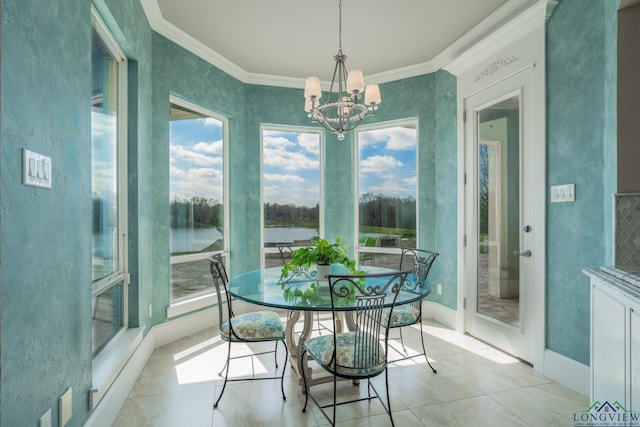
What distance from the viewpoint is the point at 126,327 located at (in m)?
2.78

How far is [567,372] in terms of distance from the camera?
254 cm

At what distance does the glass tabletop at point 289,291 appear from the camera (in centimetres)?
209

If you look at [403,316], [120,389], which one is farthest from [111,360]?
[403,316]

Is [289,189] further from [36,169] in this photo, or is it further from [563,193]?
[36,169]

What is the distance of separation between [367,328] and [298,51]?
304cm

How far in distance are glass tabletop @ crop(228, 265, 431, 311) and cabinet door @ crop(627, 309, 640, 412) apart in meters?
1.02

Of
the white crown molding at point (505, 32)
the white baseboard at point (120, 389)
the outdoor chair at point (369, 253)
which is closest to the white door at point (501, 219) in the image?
the white crown molding at point (505, 32)

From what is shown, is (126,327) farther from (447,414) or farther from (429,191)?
(429,191)

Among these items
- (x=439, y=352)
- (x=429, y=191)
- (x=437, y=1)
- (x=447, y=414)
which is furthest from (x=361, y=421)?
(x=437, y=1)

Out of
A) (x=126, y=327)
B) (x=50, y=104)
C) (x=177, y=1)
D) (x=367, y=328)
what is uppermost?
(x=177, y=1)

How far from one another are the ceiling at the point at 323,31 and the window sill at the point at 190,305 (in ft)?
8.38

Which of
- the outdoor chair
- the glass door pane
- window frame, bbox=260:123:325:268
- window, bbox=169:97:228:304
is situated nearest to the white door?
the glass door pane

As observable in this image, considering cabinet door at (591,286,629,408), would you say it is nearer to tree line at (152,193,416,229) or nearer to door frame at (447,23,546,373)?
door frame at (447,23,546,373)

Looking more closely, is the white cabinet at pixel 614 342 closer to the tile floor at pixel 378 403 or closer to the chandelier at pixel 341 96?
the tile floor at pixel 378 403
